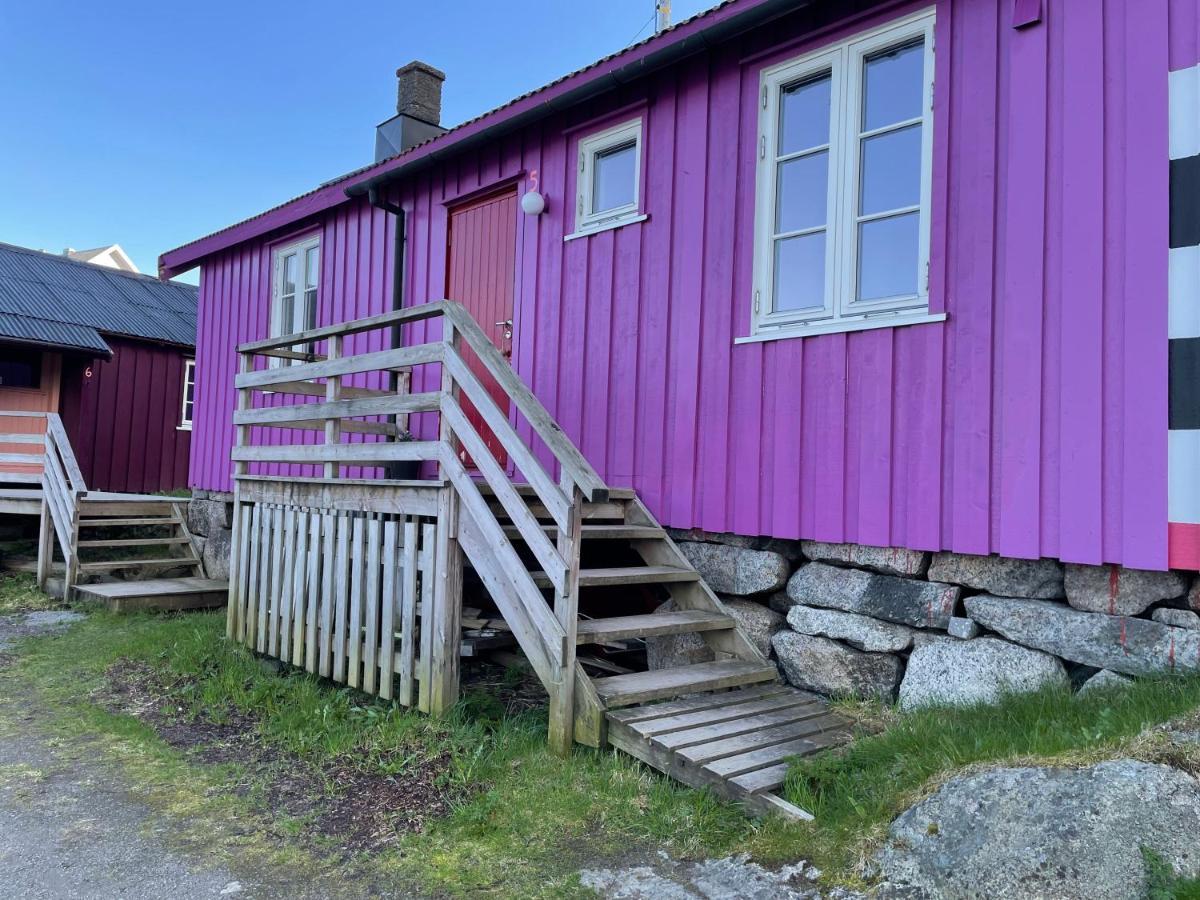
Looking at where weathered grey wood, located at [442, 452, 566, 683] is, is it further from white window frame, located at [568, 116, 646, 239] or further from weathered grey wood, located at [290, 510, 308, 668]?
white window frame, located at [568, 116, 646, 239]

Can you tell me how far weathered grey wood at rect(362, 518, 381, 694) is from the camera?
4.77m

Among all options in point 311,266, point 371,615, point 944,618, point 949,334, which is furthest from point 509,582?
point 311,266

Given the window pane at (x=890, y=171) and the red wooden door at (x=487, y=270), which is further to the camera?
the red wooden door at (x=487, y=270)

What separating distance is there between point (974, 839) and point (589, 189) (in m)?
4.60

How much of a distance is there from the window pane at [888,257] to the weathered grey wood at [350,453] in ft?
7.88

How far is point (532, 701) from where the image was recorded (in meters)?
4.95

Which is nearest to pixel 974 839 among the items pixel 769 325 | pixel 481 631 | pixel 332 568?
pixel 769 325

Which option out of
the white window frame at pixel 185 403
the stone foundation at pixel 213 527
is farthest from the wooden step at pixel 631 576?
the white window frame at pixel 185 403

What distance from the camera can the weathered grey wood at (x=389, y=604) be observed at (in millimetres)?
4621

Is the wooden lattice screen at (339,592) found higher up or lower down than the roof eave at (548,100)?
lower down

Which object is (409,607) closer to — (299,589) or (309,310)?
(299,589)

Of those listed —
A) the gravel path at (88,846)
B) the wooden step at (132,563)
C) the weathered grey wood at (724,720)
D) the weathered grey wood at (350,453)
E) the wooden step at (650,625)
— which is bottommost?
the gravel path at (88,846)

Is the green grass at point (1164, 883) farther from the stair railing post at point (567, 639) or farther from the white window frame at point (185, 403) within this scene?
the white window frame at point (185, 403)

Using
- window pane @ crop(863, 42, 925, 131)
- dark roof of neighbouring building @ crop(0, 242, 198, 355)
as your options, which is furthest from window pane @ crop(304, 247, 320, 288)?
dark roof of neighbouring building @ crop(0, 242, 198, 355)
